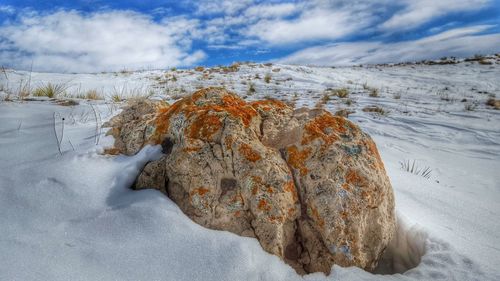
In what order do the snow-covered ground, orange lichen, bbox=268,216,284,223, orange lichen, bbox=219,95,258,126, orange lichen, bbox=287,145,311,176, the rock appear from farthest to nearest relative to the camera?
the rock
orange lichen, bbox=219,95,258,126
orange lichen, bbox=287,145,311,176
orange lichen, bbox=268,216,284,223
the snow-covered ground

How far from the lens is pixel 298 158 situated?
1964 millimetres

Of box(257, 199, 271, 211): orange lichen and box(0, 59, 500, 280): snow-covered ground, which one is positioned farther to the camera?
box(257, 199, 271, 211): orange lichen

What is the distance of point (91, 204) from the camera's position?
1.78 metres

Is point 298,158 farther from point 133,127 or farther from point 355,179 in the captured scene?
point 133,127

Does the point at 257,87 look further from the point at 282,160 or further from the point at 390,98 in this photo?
the point at 282,160

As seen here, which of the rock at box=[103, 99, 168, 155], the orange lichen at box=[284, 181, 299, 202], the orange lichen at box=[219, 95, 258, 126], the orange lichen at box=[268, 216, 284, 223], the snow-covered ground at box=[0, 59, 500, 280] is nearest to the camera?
the snow-covered ground at box=[0, 59, 500, 280]

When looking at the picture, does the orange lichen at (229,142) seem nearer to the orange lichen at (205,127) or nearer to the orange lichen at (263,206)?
the orange lichen at (205,127)

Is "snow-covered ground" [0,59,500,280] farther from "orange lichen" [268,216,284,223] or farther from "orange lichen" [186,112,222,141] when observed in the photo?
"orange lichen" [186,112,222,141]

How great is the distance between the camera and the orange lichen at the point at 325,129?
2.00 meters

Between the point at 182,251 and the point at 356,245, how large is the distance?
3.04 ft

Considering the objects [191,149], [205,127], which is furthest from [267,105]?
[191,149]

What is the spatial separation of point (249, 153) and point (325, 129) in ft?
1.85

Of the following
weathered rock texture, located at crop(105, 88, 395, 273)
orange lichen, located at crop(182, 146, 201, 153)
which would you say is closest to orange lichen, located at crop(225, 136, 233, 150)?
weathered rock texture, located at crop(105, 88, 395, 273)

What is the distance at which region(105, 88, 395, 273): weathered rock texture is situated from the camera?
173 centimetres
